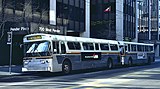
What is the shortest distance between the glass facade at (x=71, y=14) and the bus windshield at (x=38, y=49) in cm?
1571

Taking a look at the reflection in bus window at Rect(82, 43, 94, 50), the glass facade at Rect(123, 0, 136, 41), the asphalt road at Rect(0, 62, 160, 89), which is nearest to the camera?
the asphalt road at Rect(0, 62, 160, 89)

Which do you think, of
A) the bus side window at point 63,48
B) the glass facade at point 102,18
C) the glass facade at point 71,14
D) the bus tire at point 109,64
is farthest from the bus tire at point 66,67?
the glass facade at point 102,18

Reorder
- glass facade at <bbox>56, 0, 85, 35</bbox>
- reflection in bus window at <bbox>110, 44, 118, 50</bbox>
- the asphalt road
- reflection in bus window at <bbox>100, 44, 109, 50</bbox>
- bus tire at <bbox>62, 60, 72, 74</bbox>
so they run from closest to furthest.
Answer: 1. the asphalt road
2. bus tire at <bbox>62, 60, 72, 74</bbox>
3. reflection in bus window at <bbox>100, 44, 109, 50</bbox>
4. reflection in bus window at <bbox>110, 44, 118, 50</bbox>
5. glass facade at <bbox>56, 0, 85, 35</bbox>

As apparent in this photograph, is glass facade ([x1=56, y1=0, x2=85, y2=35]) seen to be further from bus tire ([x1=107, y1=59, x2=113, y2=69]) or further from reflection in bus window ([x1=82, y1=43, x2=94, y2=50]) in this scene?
reflection in bus window ([x1=82, y1=43, x2=94, y2=50])

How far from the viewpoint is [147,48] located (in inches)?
1542

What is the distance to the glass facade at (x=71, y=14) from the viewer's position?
38.1 meters

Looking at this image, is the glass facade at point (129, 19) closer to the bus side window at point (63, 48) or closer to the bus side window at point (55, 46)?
the bus side window at point (63, 48)

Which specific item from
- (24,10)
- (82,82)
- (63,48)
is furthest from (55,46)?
(24,10)

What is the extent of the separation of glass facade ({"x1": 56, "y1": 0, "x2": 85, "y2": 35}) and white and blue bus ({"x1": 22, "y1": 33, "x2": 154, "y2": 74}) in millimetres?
9719

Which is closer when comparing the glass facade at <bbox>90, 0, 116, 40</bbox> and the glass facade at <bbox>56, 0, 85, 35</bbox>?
the glass facade at <bbox>56, 0, 85, 35</bbox>

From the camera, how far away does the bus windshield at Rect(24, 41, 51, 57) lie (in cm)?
2094

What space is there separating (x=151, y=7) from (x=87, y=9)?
1504 inches

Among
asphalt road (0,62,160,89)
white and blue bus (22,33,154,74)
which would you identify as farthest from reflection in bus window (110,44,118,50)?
asphalt road (0,62,160,89)

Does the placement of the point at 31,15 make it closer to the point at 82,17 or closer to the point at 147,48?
the point at 82,17
